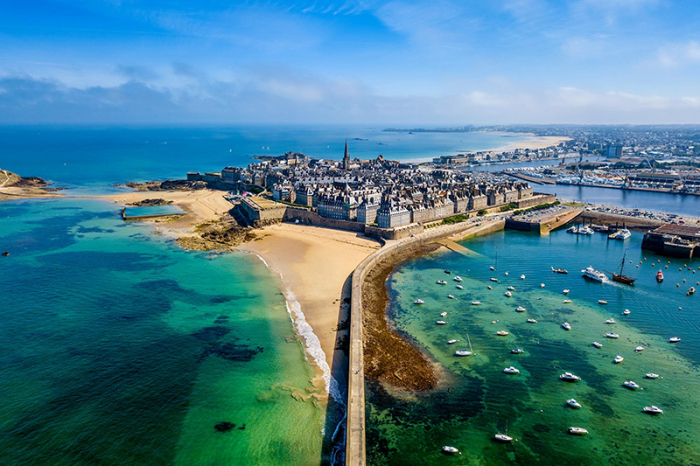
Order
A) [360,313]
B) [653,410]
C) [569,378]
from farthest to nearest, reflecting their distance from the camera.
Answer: [360,313], [569,378], [653,410]

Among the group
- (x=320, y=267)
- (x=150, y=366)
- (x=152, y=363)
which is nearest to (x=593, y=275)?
A: (x=320, y=267)

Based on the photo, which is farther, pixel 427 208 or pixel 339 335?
pixel 427 208

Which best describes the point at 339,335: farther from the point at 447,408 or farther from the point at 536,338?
the point at 536,338

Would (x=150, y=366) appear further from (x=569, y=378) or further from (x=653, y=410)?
(x=653, y=410)

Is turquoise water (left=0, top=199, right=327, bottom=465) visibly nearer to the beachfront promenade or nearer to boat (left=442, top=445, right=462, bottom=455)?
the beachfront promenade

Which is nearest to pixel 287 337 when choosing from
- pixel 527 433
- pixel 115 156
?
pixel 527 433
